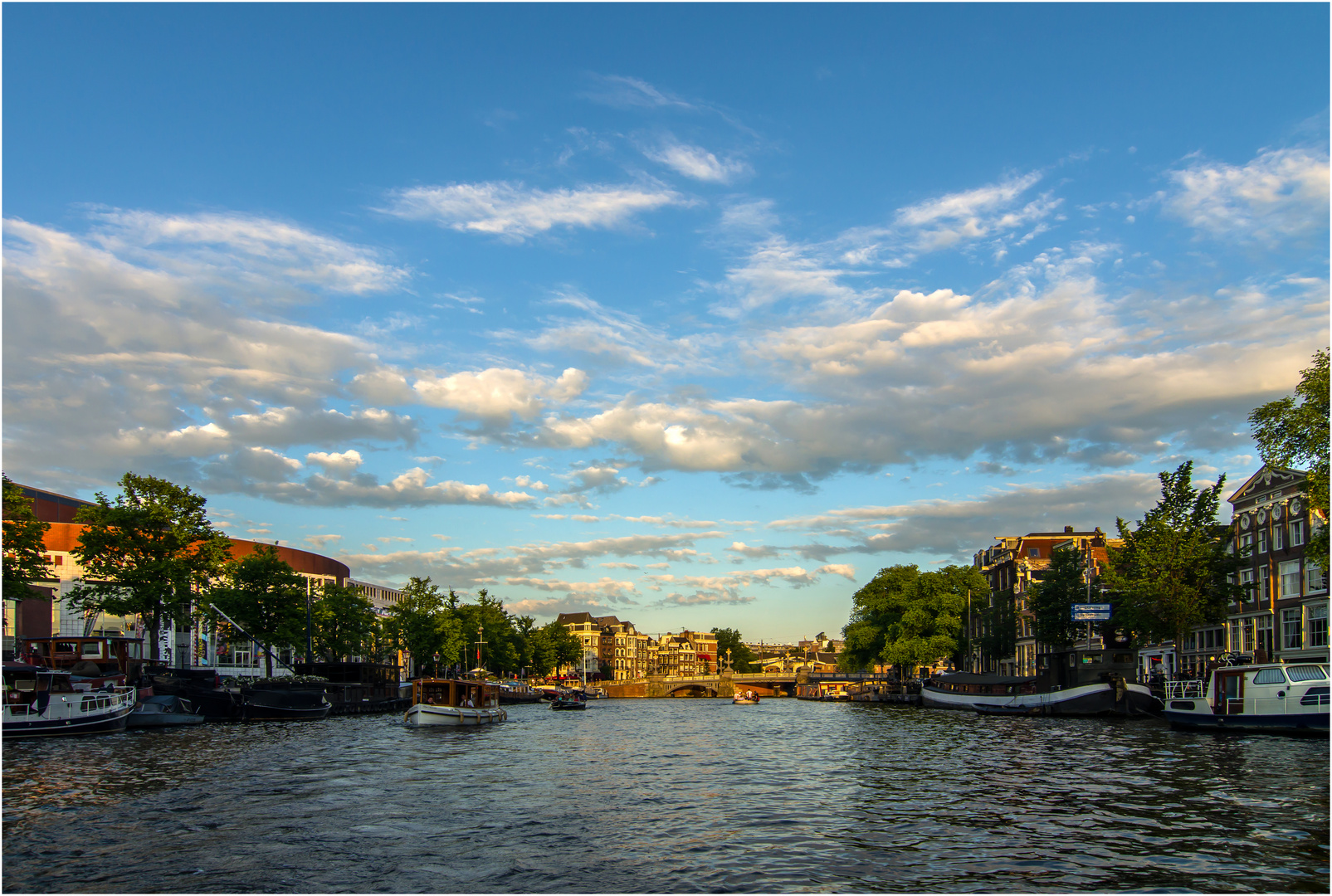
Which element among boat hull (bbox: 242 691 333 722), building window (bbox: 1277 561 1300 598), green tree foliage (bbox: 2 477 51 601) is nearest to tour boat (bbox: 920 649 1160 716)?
building window (bbox: 1277 561 1300 598)

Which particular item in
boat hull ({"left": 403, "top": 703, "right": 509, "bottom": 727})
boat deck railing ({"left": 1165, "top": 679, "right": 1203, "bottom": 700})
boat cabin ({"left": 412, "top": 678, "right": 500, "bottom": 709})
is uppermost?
boat deck railing ({"left": 1165, "top": 679, "right": 1203, "bottom": 700})

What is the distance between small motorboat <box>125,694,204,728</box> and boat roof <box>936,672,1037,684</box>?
7033 centimetres

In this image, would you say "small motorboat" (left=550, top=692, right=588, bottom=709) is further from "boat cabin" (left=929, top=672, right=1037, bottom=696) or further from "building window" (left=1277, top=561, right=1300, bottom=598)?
"building window" (left=1277, top=561, right=1300, bottom=598)

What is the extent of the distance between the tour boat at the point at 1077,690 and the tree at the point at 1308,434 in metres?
31.1

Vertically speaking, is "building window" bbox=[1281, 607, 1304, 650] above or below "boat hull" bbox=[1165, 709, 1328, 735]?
above

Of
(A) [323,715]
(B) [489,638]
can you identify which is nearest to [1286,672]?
(A) [323,715]

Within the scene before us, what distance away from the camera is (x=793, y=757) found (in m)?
49.4

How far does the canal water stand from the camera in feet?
65.0

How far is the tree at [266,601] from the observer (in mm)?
92875

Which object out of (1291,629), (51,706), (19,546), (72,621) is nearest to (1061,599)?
(1291,629)

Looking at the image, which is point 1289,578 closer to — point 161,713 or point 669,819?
point 669,819

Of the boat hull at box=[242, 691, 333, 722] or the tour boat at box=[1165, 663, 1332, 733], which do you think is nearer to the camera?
the tour boat at box=[1165, 663, 1332, 733]

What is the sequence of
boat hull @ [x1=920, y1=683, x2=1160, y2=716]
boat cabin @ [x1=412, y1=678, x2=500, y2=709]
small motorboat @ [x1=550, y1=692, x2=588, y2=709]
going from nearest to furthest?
boat hull @ [x1=920, y1=683, x2=1160, y2=716] < boat cabin @ [x1=412, y1=678, x2=500, y2=709] < small motorboat @ [x1=550, y1=692, x2=588, y2=709]

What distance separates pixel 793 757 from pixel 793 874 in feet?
98.3
